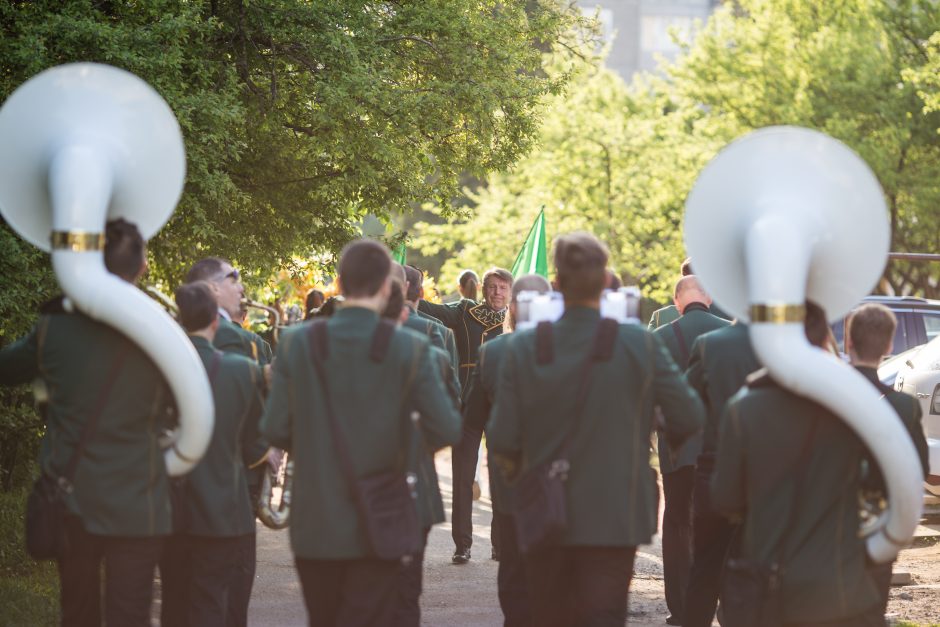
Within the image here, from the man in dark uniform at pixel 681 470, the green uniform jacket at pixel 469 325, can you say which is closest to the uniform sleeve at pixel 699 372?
the man in dark uniform at pixel 681 470

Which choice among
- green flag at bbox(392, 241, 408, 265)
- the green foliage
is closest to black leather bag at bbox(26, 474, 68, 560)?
green flag at bbox(392, 241, 408, 265)

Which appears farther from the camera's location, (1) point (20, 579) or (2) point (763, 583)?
(1) point (20, 579)

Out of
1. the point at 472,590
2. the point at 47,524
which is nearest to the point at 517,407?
the point at 47,524

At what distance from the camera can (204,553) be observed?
21.0 ft

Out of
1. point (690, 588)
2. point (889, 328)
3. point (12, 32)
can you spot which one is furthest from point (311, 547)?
point (12, 32)

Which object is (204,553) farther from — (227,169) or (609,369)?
(227,169)

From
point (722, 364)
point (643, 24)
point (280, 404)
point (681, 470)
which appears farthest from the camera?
point (643, 24)

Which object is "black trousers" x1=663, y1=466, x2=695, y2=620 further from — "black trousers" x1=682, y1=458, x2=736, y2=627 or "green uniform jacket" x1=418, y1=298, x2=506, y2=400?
"green uniform jacket" x1=418, y1=298, x2=506, y2=400

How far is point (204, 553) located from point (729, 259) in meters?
2.66

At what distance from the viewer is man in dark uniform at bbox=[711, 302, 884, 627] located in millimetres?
5008

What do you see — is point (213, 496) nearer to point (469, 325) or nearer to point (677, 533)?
point (677, 533)

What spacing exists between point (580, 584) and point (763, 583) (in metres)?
0.74

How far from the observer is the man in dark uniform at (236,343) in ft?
22.4

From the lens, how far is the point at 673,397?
5496 millimetres
